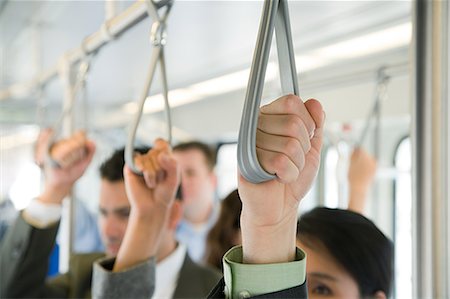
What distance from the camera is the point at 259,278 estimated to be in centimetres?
38

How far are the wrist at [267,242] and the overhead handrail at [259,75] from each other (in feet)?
0.15

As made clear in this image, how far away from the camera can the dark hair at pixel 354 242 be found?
696 millimetres

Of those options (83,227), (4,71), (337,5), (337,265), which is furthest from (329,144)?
(4,71)

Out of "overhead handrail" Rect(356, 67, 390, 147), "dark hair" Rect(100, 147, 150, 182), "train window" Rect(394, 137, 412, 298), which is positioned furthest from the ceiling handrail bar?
"overhead handrail" Rect(356, 67, 390, 147)

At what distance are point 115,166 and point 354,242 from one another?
0.32 metres

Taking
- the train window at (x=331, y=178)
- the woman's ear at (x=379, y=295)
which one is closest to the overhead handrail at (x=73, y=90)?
the train window at (x=331, y=178)

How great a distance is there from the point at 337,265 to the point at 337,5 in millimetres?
784

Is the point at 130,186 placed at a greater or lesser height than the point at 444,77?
lesser

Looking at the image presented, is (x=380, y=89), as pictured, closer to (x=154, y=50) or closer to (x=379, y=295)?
(x=379, y=295)

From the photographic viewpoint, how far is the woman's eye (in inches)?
24.9

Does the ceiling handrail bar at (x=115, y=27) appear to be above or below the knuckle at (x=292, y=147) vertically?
above

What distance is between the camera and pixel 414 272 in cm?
66

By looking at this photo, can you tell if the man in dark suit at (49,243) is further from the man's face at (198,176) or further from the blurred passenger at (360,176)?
the man's face at (198,176)

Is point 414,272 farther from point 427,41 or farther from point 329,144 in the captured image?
point 329,144
